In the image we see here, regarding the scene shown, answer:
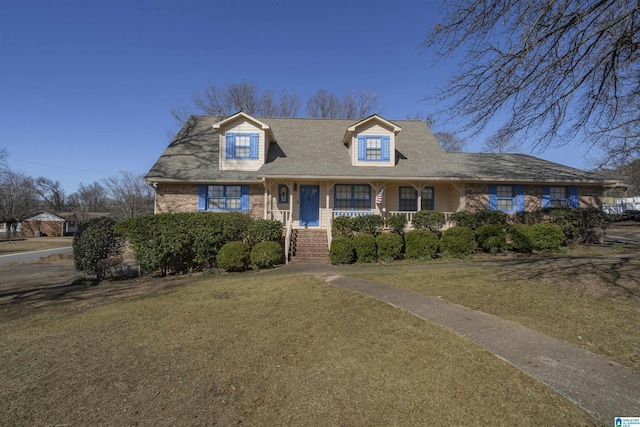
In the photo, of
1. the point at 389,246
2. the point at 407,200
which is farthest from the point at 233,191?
the point at 407,200

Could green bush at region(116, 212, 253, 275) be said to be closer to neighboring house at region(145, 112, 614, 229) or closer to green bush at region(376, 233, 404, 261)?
neighboring house at region(145, 112, 614, 229)

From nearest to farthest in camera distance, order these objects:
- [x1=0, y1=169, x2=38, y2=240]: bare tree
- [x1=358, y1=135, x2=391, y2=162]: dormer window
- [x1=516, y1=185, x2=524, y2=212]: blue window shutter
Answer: [x1=516, y1=185, x2=524, y2=212]: blue window shutter, [x1=358, y1=135, x2=391, y2=162]: dormer window, [x1=0, y1=169, x2=38, y2=240]: bare tree

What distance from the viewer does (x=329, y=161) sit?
1606 cm

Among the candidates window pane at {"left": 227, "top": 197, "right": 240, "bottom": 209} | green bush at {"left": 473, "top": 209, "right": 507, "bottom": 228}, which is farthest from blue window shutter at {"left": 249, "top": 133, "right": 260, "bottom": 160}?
green bush at {"left": 473, "top": 209, "right": 507, "bottom": 228}

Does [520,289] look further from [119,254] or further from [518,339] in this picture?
[119,254]

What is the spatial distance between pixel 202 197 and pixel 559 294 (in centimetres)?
1412

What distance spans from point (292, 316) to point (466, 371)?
299cm

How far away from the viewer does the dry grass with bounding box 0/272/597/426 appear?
112 inches

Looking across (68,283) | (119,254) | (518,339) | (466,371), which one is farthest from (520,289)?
(68,283)

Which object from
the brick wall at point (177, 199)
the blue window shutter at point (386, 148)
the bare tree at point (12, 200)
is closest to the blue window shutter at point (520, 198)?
the blue window shutter at point (386, 148)

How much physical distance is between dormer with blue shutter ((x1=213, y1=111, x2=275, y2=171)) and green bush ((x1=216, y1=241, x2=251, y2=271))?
5963 mm

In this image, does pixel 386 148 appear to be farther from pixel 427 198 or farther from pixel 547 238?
pixel 547 238

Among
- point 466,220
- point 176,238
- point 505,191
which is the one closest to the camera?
point 176,238

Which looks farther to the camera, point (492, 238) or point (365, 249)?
point (492, 238)
